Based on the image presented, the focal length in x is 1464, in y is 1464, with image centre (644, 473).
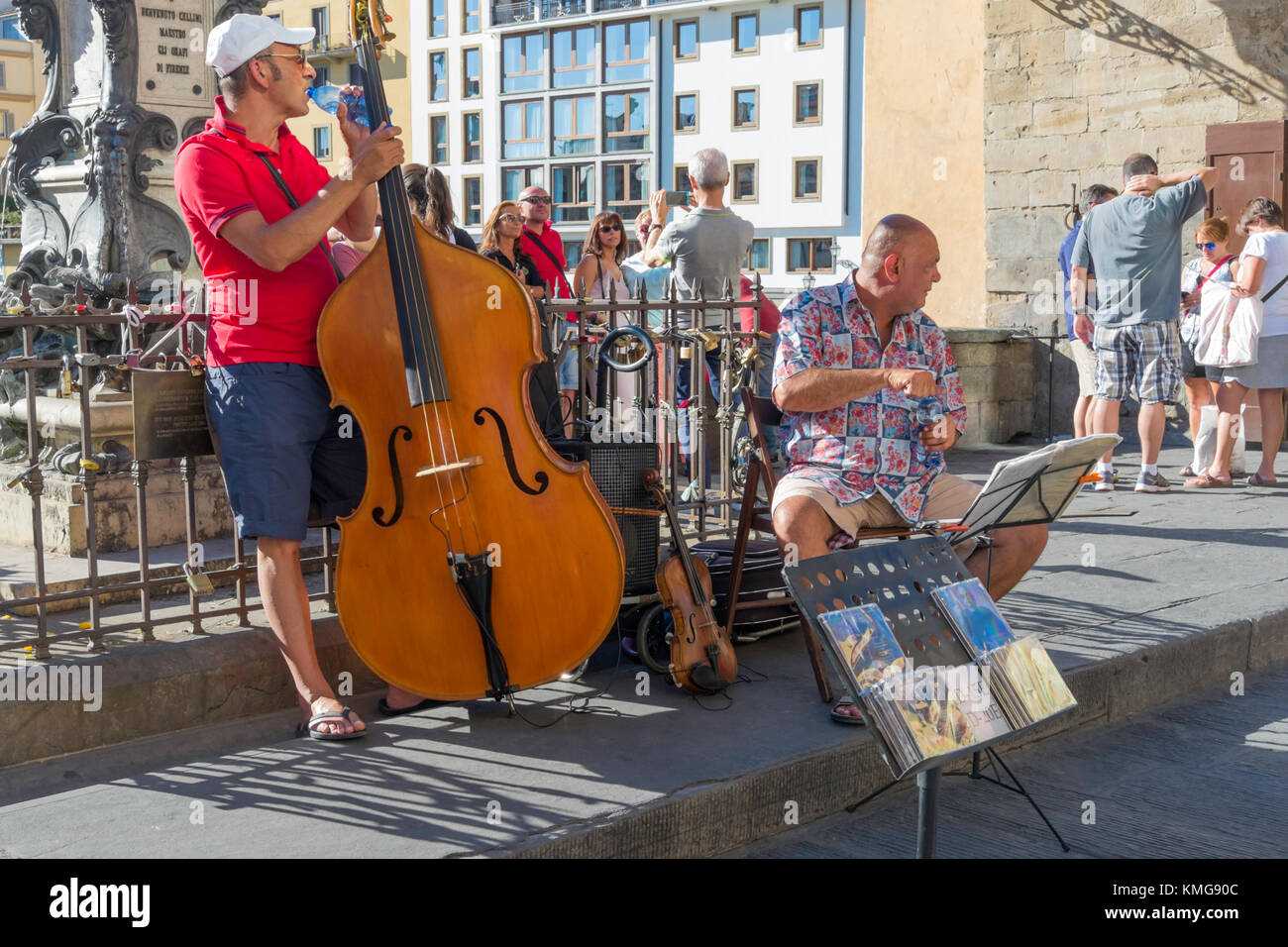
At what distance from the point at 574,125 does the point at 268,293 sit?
52.9 meters

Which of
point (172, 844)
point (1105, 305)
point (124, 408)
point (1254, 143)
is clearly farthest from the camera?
point (1254, 143)

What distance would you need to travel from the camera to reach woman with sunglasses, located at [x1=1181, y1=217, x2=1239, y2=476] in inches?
354

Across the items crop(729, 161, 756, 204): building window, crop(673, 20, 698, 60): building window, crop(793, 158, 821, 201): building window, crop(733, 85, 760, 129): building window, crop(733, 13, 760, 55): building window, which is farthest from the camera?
crop(673, 20, 698, 60): building window

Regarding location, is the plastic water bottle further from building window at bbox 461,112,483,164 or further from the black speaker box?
building window at bbox 461,112,483,164

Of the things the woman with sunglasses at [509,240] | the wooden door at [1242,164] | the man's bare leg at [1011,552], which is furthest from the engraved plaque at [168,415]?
the wooden door at [1242,164]

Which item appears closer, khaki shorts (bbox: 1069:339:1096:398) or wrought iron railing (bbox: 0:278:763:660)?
wrought iron railing (bbox: 0:278:763:660)

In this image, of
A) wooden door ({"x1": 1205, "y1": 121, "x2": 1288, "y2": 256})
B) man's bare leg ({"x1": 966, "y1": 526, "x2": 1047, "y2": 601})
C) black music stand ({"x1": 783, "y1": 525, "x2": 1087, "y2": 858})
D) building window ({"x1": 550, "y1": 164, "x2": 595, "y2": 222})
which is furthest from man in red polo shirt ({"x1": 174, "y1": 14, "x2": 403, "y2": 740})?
building window ({"x1": 550, "y1": 164, "x2": 595, "y2": 222})

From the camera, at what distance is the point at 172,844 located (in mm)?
3102

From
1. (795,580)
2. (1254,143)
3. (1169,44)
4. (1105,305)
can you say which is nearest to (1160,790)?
(795,580)

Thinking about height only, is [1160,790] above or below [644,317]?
below

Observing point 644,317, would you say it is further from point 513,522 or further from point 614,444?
point 513,522

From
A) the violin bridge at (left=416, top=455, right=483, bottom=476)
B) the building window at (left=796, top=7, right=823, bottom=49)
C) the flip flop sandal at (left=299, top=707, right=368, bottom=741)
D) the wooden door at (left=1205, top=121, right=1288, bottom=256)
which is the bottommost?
the flip flop sandal at (left=299, top=707, right=368, bottom=741)

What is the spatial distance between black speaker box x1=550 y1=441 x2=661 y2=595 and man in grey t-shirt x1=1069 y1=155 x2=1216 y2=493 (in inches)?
176
